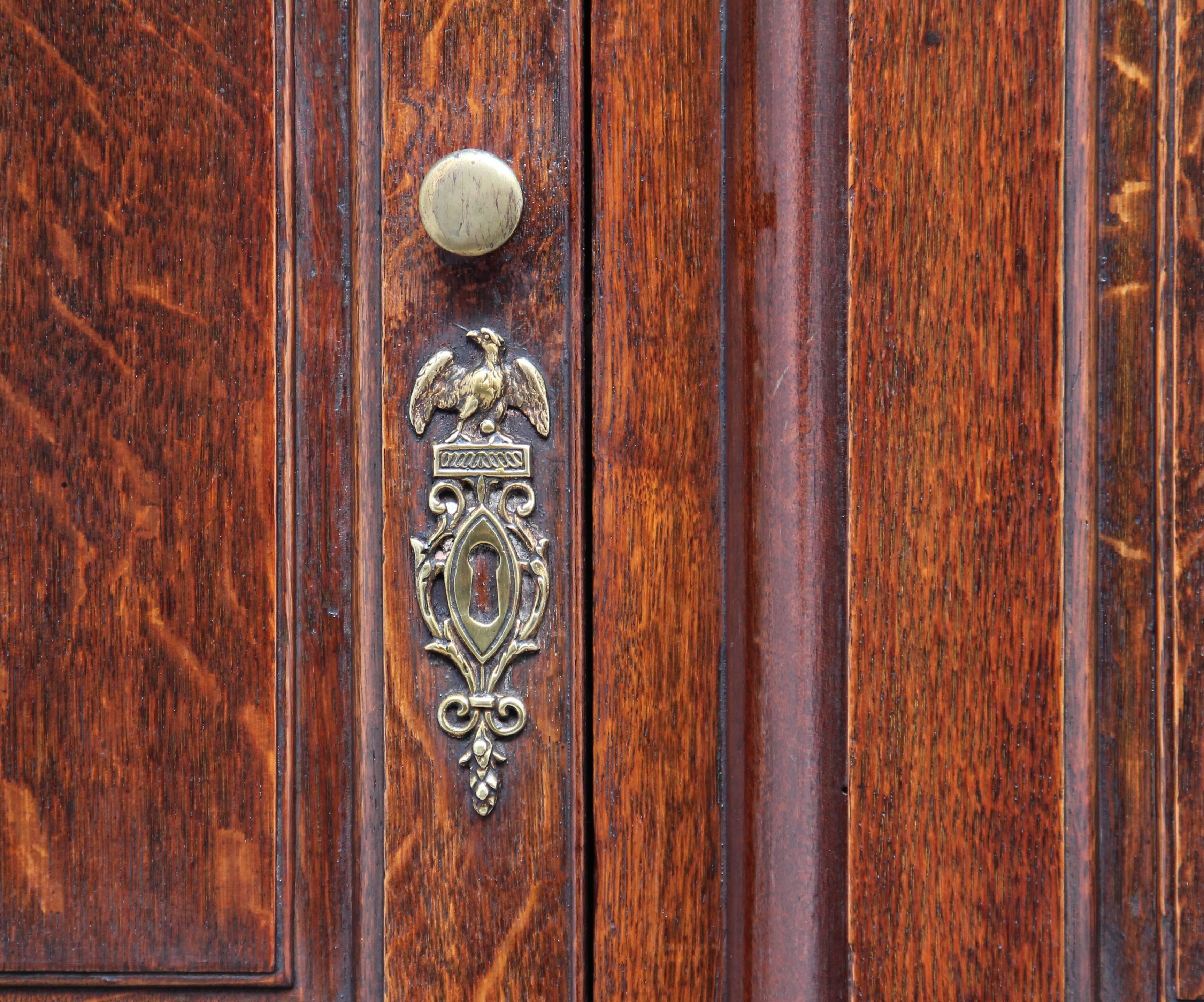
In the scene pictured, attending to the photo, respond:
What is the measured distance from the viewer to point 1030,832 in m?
0.33

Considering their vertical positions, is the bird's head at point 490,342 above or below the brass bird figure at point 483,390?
above

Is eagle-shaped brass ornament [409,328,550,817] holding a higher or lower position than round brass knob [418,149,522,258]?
lower

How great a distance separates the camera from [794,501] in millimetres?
347

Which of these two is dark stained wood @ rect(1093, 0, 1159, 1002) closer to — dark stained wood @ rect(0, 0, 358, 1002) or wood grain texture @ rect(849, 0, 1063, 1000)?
wood grain texture @ rect(849, 0, 1063, 1000)

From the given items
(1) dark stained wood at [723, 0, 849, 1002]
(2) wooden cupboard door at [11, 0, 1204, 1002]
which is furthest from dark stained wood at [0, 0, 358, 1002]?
(1) dark stained wood at [723, 0, 849, 1002]

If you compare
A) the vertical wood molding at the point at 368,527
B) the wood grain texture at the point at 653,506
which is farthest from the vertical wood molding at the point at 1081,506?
the vertical wood molding at the point at 368,527

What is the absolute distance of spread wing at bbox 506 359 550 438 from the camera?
1.15ft

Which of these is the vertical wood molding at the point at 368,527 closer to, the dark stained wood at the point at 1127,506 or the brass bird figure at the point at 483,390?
the brass bird figure at the point at 483,390

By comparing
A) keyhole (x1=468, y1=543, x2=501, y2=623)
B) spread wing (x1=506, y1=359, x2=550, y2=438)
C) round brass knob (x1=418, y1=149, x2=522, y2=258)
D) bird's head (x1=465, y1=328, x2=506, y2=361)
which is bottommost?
keyhole (x1=468, y1=543, x2=501, y2=623)

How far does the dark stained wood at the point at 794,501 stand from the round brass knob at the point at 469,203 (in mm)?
92

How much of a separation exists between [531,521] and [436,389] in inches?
2.5

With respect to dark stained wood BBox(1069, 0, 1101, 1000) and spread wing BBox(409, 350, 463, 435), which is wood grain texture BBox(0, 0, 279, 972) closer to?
spread wing BBox(409, 350, 463, 435)

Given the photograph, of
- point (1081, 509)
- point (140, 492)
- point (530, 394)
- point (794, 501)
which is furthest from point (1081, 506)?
point (140, 492)

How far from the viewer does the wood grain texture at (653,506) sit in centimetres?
35
